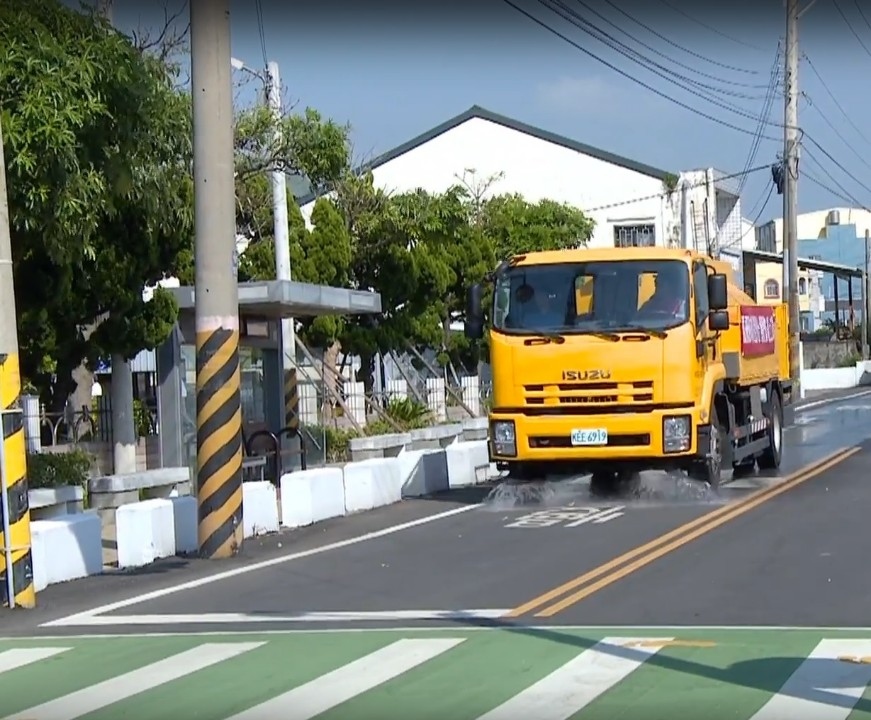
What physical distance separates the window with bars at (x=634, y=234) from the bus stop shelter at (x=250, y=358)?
3354 cm

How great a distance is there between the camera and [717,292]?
59.2 ft

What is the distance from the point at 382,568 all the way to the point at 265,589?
4.45 ft

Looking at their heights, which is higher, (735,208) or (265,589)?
(735,208)

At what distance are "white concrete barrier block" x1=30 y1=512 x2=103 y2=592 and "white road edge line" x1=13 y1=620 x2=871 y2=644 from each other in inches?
90.0

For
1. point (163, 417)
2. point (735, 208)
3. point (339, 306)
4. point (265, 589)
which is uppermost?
point (735, 208)

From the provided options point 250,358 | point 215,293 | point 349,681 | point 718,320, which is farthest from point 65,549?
point 250,358

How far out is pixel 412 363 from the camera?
3888cm

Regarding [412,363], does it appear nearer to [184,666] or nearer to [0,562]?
[0,562]

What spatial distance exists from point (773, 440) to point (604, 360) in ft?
19.5

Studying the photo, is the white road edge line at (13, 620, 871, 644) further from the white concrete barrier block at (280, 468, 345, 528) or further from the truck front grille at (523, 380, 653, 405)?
the truck front grille at (523, 380, 653, 405)

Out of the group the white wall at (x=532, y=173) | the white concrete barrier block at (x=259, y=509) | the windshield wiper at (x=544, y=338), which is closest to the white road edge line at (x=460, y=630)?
the white concrete barrier block at (x=259, y=509)

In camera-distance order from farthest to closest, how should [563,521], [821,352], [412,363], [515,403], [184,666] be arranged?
1. [821,352]
2. [412,363]
3. [515,403]
4. [563,521]
5. [184,666]

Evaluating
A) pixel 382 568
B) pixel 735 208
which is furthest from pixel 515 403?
pixel 735 208

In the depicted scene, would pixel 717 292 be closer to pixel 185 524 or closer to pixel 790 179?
pixel 185 524
